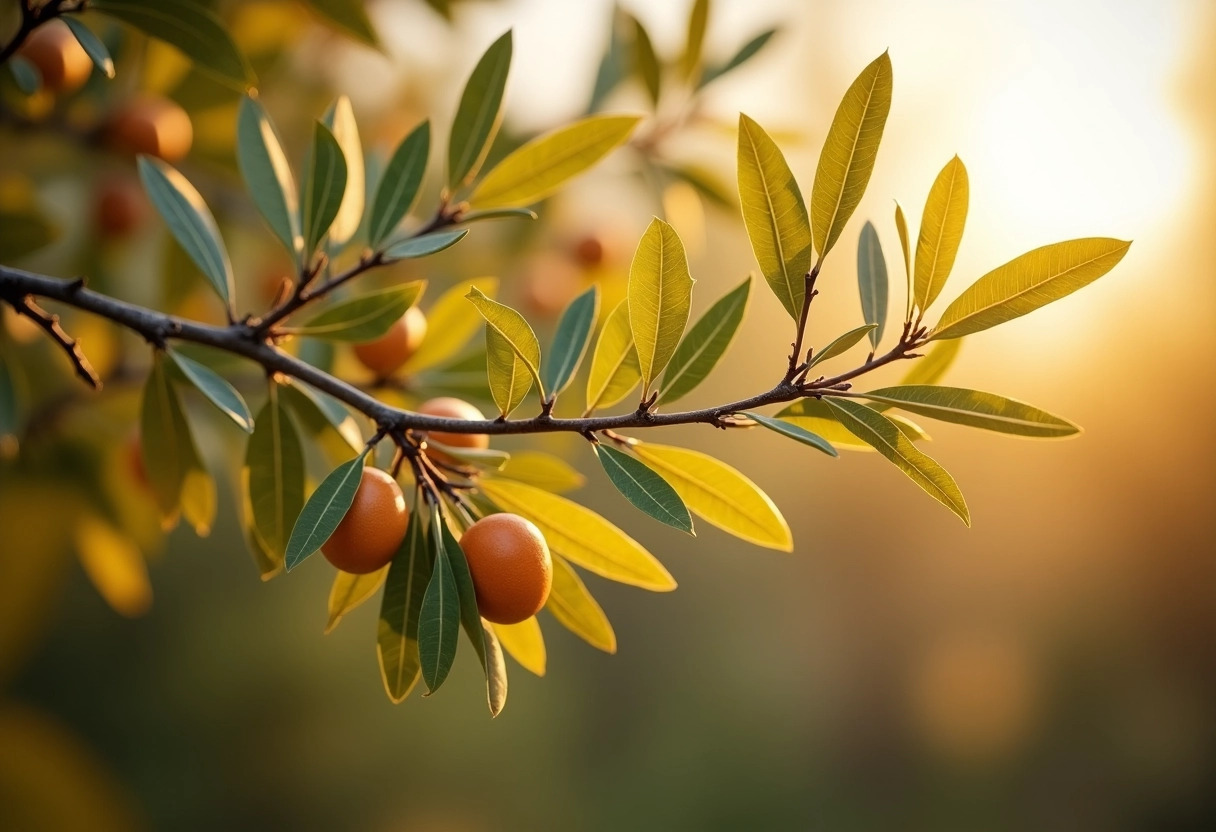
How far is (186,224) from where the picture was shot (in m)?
0.62

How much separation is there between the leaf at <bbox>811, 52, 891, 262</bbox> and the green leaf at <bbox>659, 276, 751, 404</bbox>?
78 mm

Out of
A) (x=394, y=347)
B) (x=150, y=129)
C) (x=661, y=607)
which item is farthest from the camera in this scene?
(x=661, y=607)

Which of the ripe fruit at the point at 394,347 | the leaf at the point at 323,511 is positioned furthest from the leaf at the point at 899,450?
the ripe fruit at the point at 394,347

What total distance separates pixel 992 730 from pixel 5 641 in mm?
3233

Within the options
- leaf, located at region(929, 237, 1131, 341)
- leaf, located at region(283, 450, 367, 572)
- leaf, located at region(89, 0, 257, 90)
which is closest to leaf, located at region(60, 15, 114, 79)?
leaf, located at region(89, 0, 257, 90)

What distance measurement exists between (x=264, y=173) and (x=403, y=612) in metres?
0.35

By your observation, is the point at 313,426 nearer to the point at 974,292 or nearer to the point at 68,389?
the point at 974,292

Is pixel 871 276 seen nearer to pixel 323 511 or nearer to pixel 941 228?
pixel 941 228

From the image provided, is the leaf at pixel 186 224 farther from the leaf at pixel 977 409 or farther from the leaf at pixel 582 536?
the leaf at pixel 977 409

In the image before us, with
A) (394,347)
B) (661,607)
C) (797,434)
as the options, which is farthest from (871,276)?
(661,607)

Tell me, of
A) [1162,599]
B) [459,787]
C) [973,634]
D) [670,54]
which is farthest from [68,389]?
[1162,599]

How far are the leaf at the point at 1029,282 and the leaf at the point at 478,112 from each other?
1.16ft

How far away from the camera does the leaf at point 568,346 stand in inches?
21.7

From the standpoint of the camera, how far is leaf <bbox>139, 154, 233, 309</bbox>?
612 millimetres
